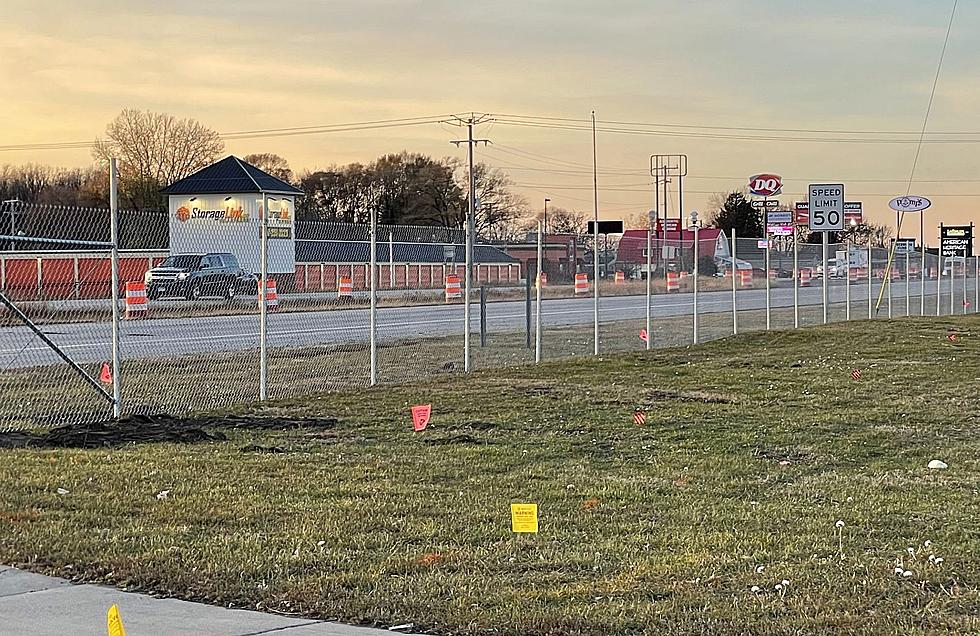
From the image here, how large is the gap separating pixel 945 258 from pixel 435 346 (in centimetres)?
3134

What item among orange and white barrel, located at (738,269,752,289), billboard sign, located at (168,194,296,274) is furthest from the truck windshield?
orange and white barrel, located at (738,269,752,289)

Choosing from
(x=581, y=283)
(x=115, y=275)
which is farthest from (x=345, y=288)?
(x=581, y=283)

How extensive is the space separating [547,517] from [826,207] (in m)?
20.7

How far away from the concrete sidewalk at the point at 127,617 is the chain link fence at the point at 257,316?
542cm

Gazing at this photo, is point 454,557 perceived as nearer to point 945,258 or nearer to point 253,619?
point 253,619

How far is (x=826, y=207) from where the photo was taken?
26.4m

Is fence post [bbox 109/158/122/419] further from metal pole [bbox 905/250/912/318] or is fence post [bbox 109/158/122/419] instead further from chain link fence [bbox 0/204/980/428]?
metal pole [bbox 905/250/912/318]

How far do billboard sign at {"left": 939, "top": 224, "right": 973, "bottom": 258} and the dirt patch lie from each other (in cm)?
4257

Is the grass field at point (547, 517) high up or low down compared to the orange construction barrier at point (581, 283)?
down

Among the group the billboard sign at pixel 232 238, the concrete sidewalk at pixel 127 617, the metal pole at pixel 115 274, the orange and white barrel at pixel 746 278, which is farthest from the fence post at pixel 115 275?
the orange and white barrel at pixel 746 278

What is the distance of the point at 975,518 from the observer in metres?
7.21

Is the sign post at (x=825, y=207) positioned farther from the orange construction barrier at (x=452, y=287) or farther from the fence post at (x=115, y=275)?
the fence post at (x=115, y=275)

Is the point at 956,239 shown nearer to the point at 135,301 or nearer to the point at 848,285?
the point at 848,285

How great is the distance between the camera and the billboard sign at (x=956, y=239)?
4950 cm
